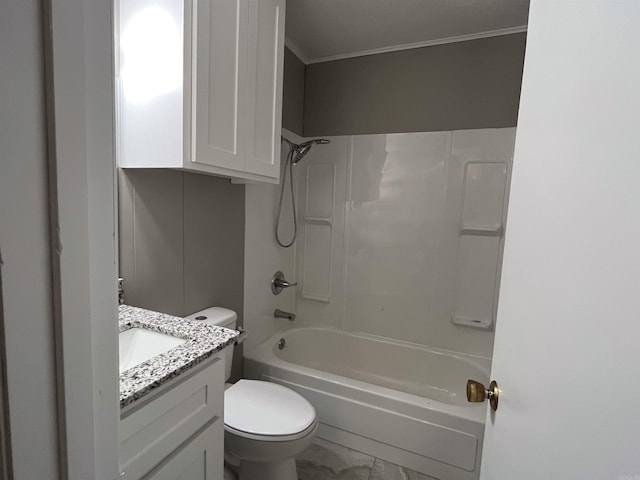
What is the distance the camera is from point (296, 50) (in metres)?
2.19

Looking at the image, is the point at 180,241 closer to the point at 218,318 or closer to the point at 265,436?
the point at 218,318

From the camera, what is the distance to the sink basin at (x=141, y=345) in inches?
39.9

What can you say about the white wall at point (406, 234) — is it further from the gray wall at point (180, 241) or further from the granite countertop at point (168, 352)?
the granite countertop at point (168, 352)

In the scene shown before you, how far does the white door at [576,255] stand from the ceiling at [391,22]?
1.38 m

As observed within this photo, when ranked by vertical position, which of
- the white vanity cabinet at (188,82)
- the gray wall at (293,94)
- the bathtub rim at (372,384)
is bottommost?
the bathtub rim at (372,384)

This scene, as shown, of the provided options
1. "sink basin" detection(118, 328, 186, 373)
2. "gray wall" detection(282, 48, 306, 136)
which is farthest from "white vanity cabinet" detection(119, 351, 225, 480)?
"gray wall" detection(282, 48, 306, 136)

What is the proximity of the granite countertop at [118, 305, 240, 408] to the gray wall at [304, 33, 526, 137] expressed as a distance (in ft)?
5.88

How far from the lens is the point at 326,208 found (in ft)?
7.92

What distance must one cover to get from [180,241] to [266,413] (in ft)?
2.93

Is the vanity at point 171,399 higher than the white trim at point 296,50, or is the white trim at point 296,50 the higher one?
the white trim at point 296,50

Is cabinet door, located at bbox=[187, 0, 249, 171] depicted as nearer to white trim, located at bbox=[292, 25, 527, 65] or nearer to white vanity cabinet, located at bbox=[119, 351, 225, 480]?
white vanity cabinet, located at bbox=[119, 351, 225, 480]

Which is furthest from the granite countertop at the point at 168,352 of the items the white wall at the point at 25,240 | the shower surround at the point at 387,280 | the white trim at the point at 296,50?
the white trim at the point at 296,50

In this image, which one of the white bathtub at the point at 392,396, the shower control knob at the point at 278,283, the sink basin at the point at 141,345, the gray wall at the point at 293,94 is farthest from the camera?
the shower control knob at the point at 278,283

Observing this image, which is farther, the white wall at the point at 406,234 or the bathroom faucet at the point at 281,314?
the bathroom faucet at the point at 281,314
